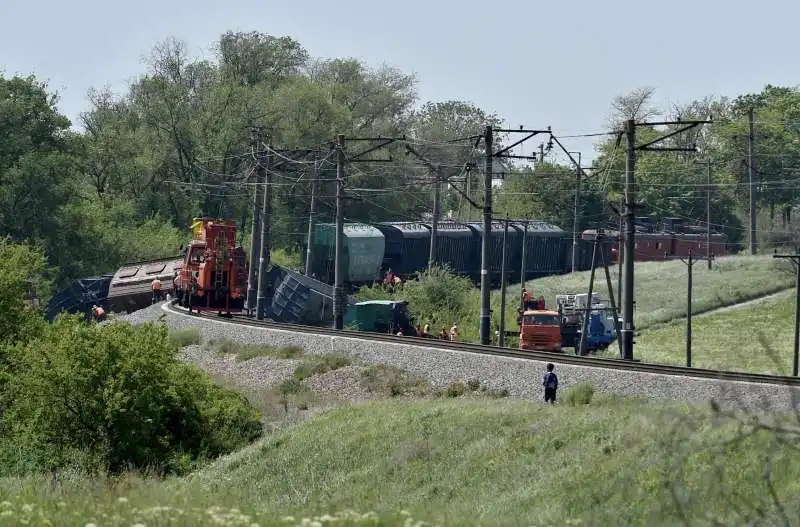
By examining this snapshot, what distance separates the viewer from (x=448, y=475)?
23844 mm

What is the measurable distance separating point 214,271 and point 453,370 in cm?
2415

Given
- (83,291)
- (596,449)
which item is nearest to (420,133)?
(83,291)

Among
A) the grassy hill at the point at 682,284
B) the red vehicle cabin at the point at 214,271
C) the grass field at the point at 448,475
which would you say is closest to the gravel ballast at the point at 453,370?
the grass field at the point at 448,475

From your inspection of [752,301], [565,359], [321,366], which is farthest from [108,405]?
[752,301]

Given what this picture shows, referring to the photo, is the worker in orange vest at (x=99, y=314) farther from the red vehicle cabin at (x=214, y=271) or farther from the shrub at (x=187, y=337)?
the shrub at (x=187, y=337)

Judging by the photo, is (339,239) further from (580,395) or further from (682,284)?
(682,284)

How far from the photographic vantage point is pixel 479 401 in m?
30.4

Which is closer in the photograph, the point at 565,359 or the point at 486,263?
the point at 565,359

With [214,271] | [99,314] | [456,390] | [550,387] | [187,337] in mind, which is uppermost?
[214,271]

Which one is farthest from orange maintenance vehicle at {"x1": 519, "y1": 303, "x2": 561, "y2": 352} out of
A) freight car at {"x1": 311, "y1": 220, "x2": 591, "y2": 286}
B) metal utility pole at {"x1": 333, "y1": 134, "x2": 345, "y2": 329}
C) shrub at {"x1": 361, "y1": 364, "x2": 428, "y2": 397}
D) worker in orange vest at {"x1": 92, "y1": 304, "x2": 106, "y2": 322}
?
worker in orange vest at {"x1": 92, "y1": 304, "x2": 106, "y2": 322}

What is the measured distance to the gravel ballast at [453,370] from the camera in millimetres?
27500

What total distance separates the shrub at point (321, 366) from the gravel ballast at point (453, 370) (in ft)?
1.06

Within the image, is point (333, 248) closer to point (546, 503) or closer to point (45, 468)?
point (45, 468)

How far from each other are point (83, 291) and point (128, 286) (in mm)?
2569
